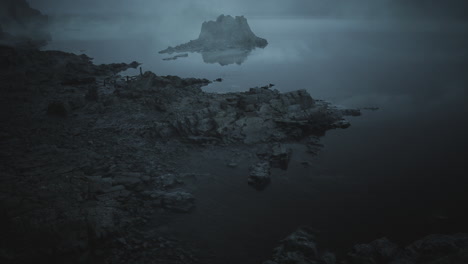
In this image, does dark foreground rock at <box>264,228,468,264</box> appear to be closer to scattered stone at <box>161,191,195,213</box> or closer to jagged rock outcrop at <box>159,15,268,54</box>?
scattered stone at <box>161,191,195,213</box>

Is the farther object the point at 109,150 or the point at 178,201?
the point at 109,150

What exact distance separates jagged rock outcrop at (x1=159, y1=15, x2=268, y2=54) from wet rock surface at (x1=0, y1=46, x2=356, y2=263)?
67.0m

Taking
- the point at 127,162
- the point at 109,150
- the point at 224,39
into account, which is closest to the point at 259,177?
the point at 127,162

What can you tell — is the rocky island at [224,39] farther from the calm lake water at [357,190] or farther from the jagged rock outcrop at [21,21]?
the calm lake water at [357,190]

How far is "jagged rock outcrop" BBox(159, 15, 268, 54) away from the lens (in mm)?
101375

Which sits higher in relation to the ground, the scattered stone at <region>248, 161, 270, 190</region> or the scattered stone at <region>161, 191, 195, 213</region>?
the scattered stone at <region>248, 161, 270, 190</region>

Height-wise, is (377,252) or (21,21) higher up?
(21,21)

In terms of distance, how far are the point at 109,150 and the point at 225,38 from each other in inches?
3772

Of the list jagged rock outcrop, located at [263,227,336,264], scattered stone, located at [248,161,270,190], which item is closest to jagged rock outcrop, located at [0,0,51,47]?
scattered stone, located at [248,161,270,190]

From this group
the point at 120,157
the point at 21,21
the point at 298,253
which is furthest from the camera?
the point at 21,21

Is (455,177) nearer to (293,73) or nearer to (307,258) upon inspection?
(307,258)

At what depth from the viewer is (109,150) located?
18.9 metres

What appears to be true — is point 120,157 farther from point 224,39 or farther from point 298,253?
point 224,39

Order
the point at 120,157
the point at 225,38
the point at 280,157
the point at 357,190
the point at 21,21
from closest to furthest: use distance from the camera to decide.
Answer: the point at 357,190
the point at 120,157
the point at 280,157
the point at 225,38
the point at 21,21
